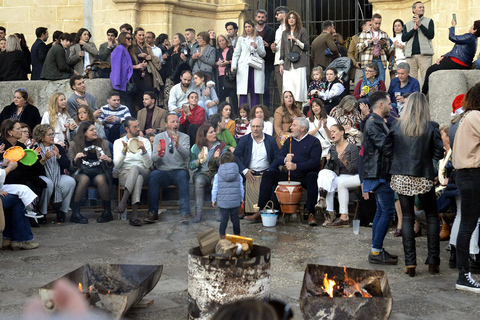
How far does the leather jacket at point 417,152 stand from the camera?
6.70 m

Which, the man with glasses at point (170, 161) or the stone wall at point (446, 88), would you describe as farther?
the stone wall at point (446, 88)

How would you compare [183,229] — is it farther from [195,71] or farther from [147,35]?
[147,35]

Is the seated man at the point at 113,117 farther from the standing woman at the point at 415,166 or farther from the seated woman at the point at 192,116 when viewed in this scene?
the standing woman at the point at 415,166

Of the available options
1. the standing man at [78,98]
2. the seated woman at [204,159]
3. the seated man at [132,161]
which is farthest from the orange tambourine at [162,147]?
the standing man at [78,98]

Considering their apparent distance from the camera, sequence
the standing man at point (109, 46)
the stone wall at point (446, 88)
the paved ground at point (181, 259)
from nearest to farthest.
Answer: the paved ground at point (181, 259) < the stone wall at point (446, 88) < the standing man at point (109, 46)

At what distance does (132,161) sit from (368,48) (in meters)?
5.50

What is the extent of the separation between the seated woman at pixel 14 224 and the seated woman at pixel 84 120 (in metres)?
2.84

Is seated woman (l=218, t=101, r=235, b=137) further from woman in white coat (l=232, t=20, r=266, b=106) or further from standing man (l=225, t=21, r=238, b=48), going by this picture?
standing man (l=225, t=21, r=238, b=48)

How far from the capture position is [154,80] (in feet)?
43.1

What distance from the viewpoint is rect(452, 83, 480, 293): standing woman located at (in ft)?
20.1

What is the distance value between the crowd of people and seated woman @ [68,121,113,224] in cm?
2

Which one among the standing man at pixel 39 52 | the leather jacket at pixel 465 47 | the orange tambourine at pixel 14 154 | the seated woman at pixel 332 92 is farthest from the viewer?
the standing man at pixel 39 52

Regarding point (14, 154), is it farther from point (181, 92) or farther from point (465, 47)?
point (465, 47)

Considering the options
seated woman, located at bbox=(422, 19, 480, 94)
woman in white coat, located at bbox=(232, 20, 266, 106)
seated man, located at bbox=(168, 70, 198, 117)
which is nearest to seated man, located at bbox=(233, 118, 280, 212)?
seated man, located at bbox=(168, 70, 198, 117)
